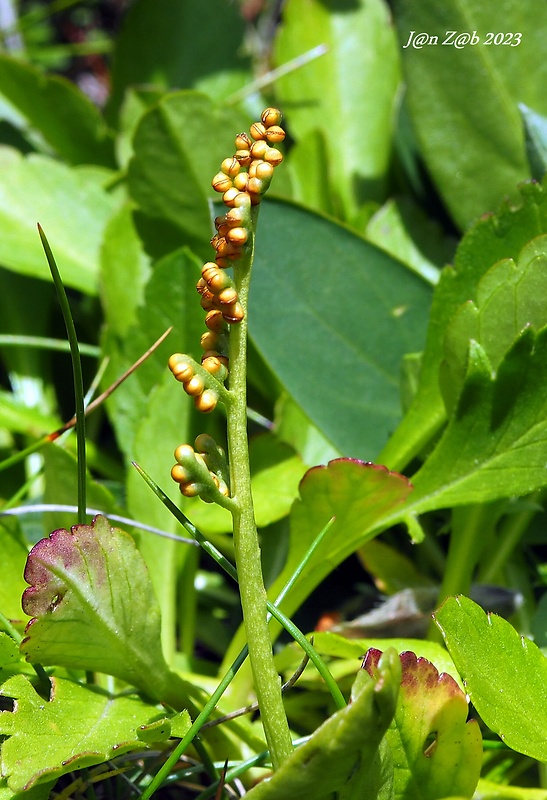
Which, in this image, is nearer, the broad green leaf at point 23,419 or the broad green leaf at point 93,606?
the broad green leaf at point 93,606

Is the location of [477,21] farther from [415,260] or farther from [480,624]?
[480,624]

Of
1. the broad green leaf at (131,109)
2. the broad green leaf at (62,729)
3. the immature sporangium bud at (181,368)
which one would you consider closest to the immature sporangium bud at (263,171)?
the immature sporangium bud at (181,368)

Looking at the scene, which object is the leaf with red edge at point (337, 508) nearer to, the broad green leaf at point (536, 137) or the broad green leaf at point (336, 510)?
the broad green leaf at point (336, 510)

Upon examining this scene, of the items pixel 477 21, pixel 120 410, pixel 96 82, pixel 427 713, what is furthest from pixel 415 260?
pixel 96 82

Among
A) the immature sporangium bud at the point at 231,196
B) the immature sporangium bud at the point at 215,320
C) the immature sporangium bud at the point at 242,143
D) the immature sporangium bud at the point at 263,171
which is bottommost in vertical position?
the immature sporangium bud at the point at 215,320

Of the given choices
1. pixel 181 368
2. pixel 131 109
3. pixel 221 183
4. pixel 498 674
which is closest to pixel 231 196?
pixel 221 183

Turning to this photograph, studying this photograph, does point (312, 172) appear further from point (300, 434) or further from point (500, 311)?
point (500, 311)
